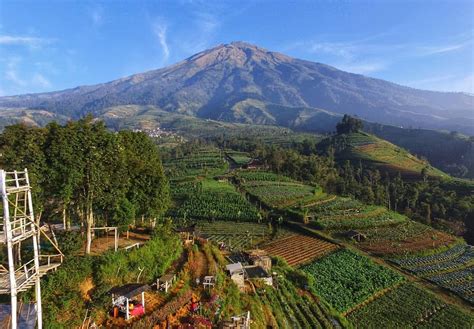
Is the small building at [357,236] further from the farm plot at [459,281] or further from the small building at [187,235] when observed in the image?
the small building at [187,235]

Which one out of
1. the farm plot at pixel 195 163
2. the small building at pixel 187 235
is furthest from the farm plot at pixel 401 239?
the farm plot at pixel 195 163

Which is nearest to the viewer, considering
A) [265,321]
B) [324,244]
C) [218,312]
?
[218,312]

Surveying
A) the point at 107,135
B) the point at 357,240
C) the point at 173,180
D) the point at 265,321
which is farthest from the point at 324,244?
the point at 173,180

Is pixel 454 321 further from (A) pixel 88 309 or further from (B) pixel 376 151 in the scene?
(B) pixel 376 151

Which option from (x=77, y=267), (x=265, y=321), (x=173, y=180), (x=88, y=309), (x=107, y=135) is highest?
(x=107, y=135)

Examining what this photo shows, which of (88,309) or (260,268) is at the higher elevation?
(88,309)

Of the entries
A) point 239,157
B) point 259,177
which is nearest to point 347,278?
point 259,177

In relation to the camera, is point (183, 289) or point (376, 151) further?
point (376, 151)

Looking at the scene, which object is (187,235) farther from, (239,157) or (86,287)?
(239,157)
